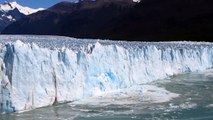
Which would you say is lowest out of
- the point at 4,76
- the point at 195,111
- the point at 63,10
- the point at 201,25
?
the point at 195,111

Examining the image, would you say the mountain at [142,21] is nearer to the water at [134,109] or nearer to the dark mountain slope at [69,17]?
the dark mountain slope at [69,17]

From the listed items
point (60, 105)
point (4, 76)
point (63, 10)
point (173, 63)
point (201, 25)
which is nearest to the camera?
point (4, 76)

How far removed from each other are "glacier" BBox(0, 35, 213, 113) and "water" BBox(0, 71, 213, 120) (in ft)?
1.40

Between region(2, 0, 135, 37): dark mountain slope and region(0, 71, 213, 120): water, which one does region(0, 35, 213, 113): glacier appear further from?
region(2, 0, 135, 37): dark mountain slope

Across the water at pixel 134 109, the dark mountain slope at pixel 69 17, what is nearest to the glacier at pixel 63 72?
the water at pixel 134 109

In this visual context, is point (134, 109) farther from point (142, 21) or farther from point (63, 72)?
point (142, 21)

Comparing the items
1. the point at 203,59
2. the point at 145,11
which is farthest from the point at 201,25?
the point at 203,59

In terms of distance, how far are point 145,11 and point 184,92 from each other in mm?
77201

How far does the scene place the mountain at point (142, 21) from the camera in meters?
76.4

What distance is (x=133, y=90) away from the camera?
49.3ft

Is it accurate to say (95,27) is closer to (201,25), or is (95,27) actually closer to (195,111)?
(201,25)

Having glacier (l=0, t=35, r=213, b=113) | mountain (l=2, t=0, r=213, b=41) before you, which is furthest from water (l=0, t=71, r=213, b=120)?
mountain (l=2, t=0, r=213, b=41)

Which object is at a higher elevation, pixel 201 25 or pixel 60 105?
pixel 201 25

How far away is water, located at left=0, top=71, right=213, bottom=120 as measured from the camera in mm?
10750
